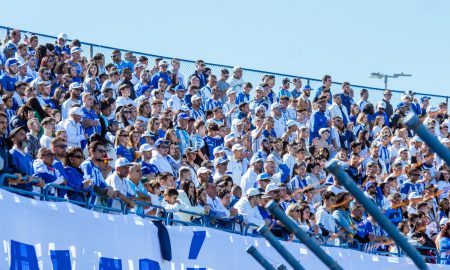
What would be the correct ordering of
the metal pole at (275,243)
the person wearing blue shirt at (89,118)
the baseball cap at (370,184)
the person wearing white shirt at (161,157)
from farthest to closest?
the baseball cap at (370,184)
the person wearing blue shirt at (89,118)
the person wearing white shirt at (161,157)
the metal pole at (275,243)

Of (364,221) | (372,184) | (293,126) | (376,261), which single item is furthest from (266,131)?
(376,261)

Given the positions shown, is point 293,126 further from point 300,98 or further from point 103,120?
point 103,120

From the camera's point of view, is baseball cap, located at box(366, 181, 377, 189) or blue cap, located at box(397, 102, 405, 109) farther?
blue cap, located at box(397, 102, 405, 109)

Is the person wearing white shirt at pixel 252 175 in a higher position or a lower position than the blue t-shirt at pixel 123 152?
higher

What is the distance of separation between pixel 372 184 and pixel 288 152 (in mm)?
1713

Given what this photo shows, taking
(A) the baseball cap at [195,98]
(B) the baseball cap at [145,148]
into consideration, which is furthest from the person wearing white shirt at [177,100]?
(B) the baseball cap at [145,148]

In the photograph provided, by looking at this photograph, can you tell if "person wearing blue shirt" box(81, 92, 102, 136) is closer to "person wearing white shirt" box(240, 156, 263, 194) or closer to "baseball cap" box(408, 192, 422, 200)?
"person wearing white shirt" box(240, 156, 263, 194)

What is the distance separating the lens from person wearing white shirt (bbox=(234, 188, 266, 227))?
52.4ft

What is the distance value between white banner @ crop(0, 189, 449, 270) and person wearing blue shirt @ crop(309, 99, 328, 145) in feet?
29.1

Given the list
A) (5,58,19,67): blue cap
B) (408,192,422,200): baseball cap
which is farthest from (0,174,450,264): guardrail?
(5,58,19,67): blue cap

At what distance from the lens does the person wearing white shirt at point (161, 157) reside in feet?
55.8

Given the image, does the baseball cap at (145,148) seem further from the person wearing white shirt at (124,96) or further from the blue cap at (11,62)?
the person wearing white shirt at (124,96)

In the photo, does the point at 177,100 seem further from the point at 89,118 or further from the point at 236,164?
the point at 89,118

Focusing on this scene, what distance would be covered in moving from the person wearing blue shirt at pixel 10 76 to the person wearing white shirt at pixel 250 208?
507 centimetres
